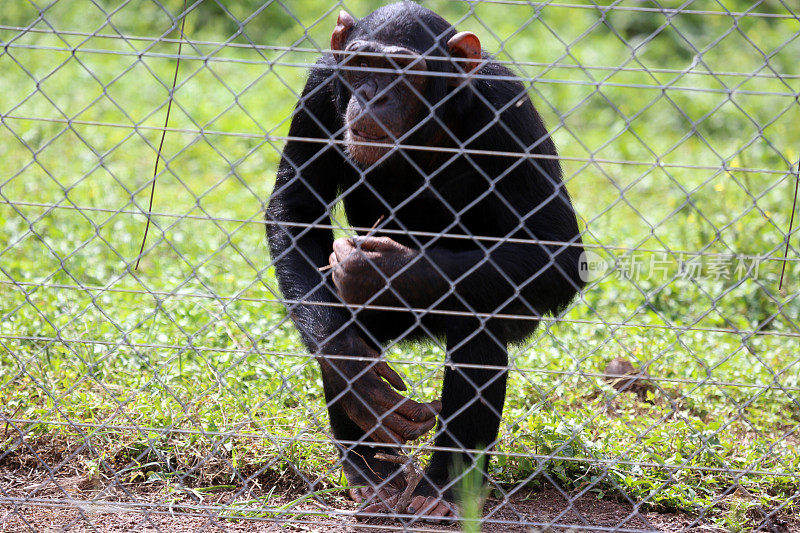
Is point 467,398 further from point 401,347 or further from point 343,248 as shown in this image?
point 401,347

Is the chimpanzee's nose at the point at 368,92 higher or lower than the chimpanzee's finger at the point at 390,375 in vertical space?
higher

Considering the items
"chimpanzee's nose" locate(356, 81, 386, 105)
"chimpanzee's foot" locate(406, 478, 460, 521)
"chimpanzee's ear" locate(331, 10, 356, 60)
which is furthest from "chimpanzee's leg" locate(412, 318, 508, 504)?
"chimpanzee's ear" locate(331, 10, 356, 60)

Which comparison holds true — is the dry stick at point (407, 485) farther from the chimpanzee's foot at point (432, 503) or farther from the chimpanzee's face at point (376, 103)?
the chimpanzee's face at point (376, 103)

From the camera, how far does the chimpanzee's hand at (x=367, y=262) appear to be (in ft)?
9.71

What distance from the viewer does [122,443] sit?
3326 millimetres

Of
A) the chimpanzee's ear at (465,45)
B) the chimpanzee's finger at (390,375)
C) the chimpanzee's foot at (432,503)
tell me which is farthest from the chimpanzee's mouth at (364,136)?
the chimpanzee's foot at (432,503)

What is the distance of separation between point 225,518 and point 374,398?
2.17 feet

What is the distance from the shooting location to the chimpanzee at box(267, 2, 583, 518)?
3.01 meters

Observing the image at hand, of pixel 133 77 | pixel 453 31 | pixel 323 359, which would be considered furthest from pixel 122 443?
pixel 133 77

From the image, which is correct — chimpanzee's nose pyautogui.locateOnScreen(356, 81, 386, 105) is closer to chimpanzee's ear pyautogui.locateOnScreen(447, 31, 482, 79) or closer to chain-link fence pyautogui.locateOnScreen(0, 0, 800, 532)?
chain-link fence pyautogui.locateOnScreen(0, 0, 800, 532)

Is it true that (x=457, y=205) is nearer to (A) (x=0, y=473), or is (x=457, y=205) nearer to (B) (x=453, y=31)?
(B) (x=453, y=31)

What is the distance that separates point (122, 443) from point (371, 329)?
42.3 inches

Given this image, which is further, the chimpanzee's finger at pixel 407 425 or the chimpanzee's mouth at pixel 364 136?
the chimpanzee's mouth at pixel 364 136

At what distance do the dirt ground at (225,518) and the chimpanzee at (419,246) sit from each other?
0.19 meters
